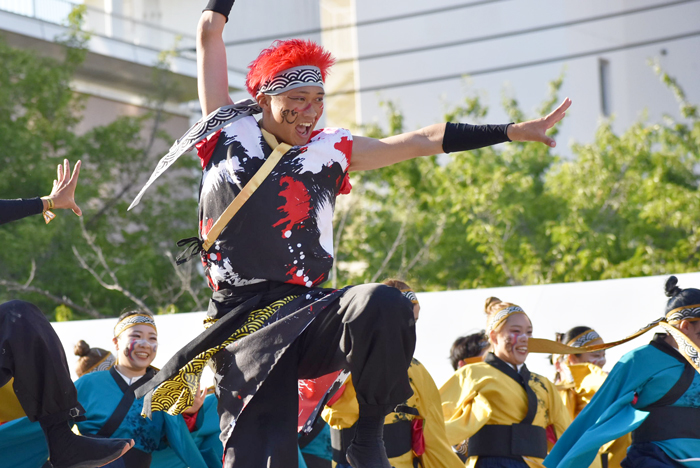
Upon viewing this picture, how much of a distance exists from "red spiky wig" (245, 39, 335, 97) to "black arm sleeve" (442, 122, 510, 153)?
455 millimetres

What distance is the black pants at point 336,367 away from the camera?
2215 millimetres

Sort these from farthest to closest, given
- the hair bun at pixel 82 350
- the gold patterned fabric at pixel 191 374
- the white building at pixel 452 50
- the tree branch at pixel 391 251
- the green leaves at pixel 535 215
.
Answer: the white building at pixel 452 50 → the tree branch at pixel 391 251 → the green leaves at pixel 535 215 → the hair bun at pixel 82 350 → the gold patterned fabric at pixel 191 374

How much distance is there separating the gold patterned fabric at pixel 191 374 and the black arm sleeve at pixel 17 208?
1.14 meters

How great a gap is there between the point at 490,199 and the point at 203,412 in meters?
7.42

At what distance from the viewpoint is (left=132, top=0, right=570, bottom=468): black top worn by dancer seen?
2.42 meters

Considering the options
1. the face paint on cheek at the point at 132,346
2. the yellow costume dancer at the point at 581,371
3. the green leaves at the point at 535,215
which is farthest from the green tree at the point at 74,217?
the yellow costume dancer at the point at 581,371

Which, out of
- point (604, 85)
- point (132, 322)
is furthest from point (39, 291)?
point (604, 85)

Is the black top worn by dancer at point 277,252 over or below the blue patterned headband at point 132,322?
over

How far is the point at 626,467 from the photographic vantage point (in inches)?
189

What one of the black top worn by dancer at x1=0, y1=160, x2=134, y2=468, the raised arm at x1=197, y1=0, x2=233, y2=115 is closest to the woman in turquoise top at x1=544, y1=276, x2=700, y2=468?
the black top worn by dancer at x1=0, y1=160, x2=134, y2=468

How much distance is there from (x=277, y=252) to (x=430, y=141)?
0.62m

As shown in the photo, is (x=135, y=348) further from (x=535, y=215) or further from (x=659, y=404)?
(x=535, y=215)

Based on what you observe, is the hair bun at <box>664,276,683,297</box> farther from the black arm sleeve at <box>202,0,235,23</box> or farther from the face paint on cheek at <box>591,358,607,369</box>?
the black arm sleeve at <box>202,0,235,23</box>

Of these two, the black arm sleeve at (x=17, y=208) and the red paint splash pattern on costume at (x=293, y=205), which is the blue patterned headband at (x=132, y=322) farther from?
the red paint splash pattern on costume at (x=293, y=205)
